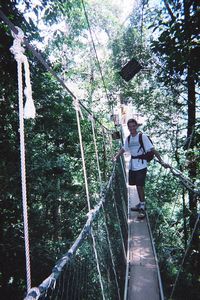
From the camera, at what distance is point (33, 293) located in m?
0.64

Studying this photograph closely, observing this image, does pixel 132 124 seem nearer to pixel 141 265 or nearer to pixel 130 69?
pixel 141 265

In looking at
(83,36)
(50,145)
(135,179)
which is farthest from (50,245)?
(83,36)

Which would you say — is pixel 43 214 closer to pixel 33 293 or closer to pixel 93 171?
pixel 93 171

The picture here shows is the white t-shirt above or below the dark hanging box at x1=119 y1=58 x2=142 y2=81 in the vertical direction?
below

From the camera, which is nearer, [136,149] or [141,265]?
[141,265]

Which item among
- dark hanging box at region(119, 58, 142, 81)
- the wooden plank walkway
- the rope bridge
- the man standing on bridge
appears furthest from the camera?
dark hanging box at region(119, 58, 142, 81)

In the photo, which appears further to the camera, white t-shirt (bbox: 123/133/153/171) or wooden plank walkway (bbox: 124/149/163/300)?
white t-shirt (bbox: 123/133/153/171)

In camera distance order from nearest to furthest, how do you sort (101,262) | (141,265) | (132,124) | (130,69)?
(101,262), (141,265), (132,124), (130,69)

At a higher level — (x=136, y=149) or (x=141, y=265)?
(x=136, y=149)

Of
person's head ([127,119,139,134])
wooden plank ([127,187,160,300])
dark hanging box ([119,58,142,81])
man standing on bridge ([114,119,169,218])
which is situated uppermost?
dark hanging box ([119,58,142,81])

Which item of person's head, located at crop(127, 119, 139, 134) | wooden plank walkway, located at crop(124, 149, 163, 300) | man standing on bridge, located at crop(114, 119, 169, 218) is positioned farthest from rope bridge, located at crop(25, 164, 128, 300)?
person's head, located at crop(127, 119, 139, 134)

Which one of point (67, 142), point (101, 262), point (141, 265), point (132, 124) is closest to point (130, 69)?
point (67, 142)

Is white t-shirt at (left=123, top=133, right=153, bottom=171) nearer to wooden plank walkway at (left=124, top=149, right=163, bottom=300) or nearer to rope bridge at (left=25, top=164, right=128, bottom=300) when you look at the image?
rope bridge at (left=25, top=164, right=128, bottom=300)

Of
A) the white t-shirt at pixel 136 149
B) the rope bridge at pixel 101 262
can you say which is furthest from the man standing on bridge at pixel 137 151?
the rope bridge at pixel 101 262
